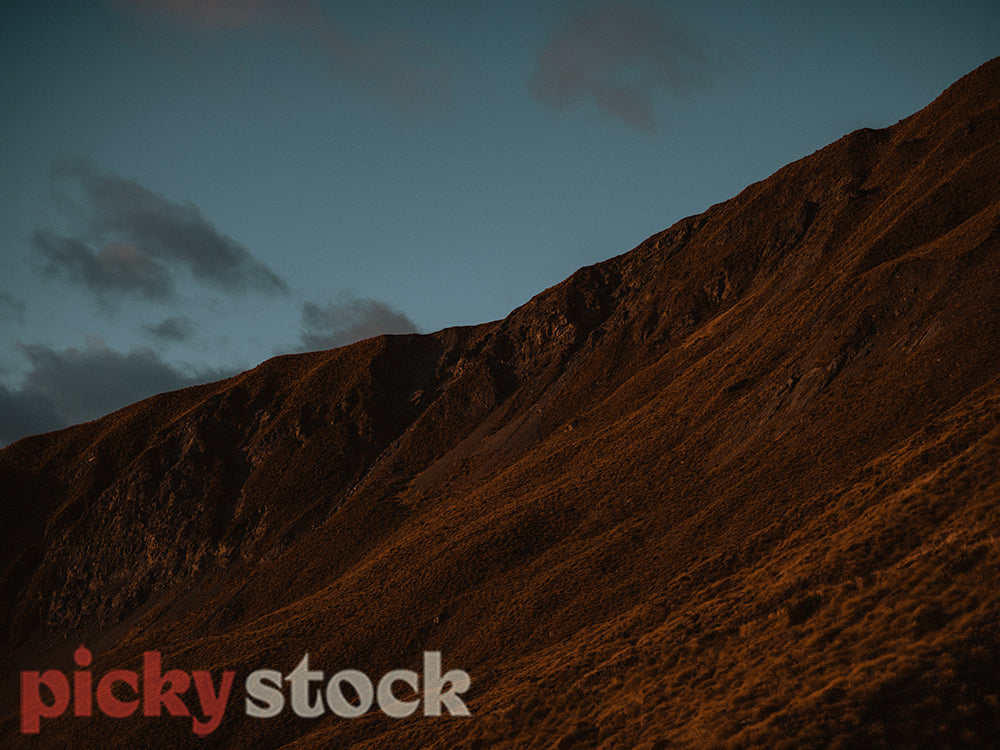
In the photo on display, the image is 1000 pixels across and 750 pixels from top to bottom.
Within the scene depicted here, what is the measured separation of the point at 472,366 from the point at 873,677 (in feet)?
253

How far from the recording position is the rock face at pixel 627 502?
850 inches

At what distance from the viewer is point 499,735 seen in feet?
83.9

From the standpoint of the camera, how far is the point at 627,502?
4603 cm

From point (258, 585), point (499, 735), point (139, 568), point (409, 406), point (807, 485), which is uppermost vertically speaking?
point (409, 406)

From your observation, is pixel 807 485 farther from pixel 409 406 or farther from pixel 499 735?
pixel 409 406

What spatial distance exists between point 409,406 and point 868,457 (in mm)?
65606

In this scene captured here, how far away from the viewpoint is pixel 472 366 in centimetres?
9250

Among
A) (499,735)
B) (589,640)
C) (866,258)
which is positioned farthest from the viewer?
(866,258)

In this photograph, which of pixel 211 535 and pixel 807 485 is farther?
pixel 211 535

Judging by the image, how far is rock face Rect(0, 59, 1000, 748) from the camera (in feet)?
70.8

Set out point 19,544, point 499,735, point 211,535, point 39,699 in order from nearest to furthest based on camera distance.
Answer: point 499,735 < point 39,699 < point 211,535 < point 19,544

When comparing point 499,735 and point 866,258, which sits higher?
point 866,258

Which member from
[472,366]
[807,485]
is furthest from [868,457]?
[472,366]

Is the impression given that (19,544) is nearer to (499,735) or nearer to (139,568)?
(139,568)
